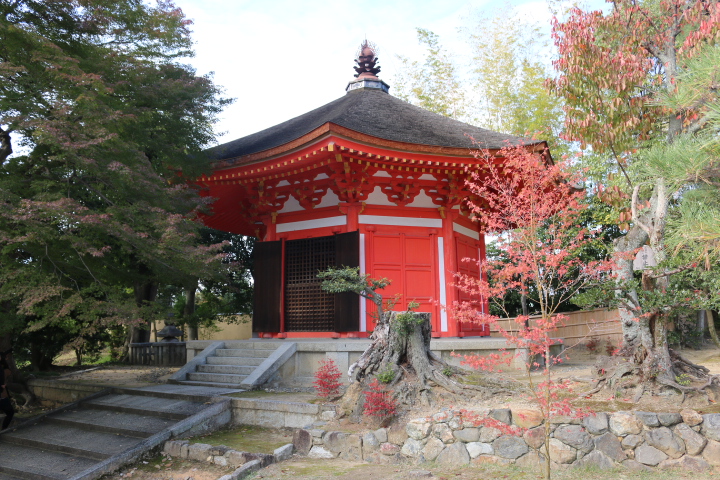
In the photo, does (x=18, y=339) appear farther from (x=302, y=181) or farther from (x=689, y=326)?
(x=689, y=326)

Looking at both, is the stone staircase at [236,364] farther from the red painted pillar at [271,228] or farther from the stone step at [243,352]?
the red painted pillar at [271,228]

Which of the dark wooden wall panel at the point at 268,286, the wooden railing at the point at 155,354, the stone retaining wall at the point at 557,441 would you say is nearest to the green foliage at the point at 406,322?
the stone retaining wall at the point at 557,441

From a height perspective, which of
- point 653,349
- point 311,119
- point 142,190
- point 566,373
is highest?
point 311,119

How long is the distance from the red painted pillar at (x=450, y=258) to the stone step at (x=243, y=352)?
3647mm

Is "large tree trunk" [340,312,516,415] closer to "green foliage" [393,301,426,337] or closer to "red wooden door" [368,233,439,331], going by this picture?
"green foliage" [393,301,426,337]

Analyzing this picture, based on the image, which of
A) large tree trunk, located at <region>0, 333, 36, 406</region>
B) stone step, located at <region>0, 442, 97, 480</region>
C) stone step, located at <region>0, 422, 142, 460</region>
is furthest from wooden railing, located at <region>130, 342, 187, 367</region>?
stone step, located at <region>0, 442, 97, 480</region>

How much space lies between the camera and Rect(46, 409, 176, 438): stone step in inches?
282

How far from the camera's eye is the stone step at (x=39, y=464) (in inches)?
249

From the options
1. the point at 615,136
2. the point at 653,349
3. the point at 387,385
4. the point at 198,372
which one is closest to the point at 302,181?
the point at 198,372

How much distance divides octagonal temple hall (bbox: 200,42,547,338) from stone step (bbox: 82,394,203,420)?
294cm

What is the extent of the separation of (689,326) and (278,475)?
14.5 meters

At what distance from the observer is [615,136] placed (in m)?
7.40

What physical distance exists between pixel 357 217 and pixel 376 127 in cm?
198

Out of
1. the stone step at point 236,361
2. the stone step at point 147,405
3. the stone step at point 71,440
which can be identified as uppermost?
the stone step at point 236,361
